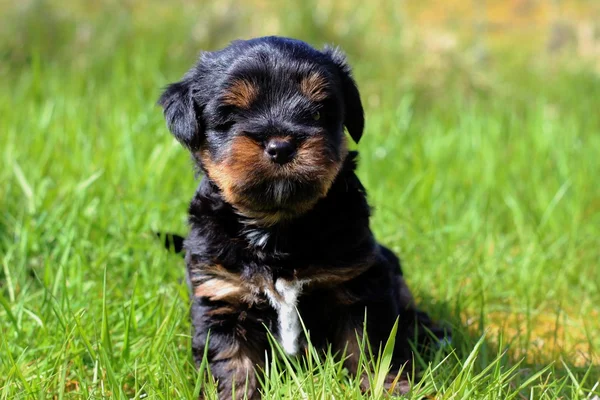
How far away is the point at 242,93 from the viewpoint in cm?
294

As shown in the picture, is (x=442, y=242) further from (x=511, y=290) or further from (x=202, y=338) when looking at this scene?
(x=202, y=338)

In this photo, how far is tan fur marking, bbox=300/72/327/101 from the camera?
117 inches

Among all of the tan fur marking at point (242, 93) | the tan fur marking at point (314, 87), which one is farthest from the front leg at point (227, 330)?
the tan fur marking at point (314, 87)

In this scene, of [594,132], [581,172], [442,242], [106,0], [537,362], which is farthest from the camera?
[106,0]

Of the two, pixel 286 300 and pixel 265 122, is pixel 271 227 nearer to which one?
pixel 286 300

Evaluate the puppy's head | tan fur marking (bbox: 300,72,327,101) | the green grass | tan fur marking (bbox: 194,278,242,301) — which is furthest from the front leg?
tan fur marking (bbox: 300,72,327,101)

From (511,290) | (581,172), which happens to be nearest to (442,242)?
(511,290)

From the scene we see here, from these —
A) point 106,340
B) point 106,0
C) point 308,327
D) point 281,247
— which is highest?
point 106,0

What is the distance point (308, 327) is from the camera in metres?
3.12

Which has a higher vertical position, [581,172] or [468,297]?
[581,172]

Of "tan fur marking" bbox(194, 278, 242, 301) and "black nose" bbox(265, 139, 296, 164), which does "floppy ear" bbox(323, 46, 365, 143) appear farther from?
"tan fur marking" bbox(194, 278, 242, 301)

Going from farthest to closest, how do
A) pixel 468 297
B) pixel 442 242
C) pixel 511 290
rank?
pixel 442 242 < pixel 511 290 < pixel 468 297

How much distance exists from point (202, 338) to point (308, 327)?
459mm

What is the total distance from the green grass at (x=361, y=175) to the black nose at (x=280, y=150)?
Result: 0.78 m
